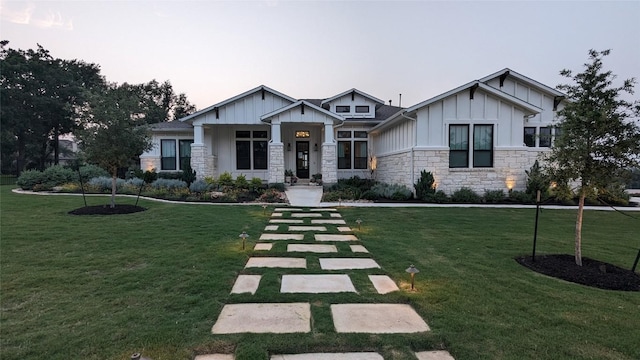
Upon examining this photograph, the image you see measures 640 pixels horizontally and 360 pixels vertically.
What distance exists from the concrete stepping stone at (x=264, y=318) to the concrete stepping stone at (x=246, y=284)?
38 centimetres

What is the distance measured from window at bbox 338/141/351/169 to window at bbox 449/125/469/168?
676 centimetres

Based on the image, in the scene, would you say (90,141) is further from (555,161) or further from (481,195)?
(481,195)

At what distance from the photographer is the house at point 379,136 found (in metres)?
13.2

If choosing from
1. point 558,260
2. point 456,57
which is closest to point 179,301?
point 558,260

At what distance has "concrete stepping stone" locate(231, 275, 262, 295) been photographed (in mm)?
3475

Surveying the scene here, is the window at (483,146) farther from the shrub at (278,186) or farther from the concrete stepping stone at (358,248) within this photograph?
the concrete stepping stone at (358,248)

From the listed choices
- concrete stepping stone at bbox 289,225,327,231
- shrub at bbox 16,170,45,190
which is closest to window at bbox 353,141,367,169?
concrete stepping stone at bbox 289,225,327,231

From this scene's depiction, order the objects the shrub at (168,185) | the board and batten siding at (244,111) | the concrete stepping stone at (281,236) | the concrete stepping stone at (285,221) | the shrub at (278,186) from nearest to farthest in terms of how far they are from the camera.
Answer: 1. the concrete stepping stone at (281,236)
2. the concrete stepping stone at (285,221)
3. the shrub at (168,185)
4. the shrub at (278,186)
5. the board and batten siding at (244,111)

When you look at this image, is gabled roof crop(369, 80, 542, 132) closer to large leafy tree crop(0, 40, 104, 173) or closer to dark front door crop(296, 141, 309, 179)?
dark front door crop(296, 141, 309, 179)

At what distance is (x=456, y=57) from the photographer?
1964 centimetres

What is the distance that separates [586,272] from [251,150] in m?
16.7

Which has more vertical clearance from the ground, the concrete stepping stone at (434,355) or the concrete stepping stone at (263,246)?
the concrete stepping stone at (263,246)

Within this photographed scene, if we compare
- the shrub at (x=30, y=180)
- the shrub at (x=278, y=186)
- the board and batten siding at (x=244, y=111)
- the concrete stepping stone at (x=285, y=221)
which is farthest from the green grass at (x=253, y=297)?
the shrub at (x=30, y=180)

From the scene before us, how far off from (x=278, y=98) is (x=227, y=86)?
717 inches
